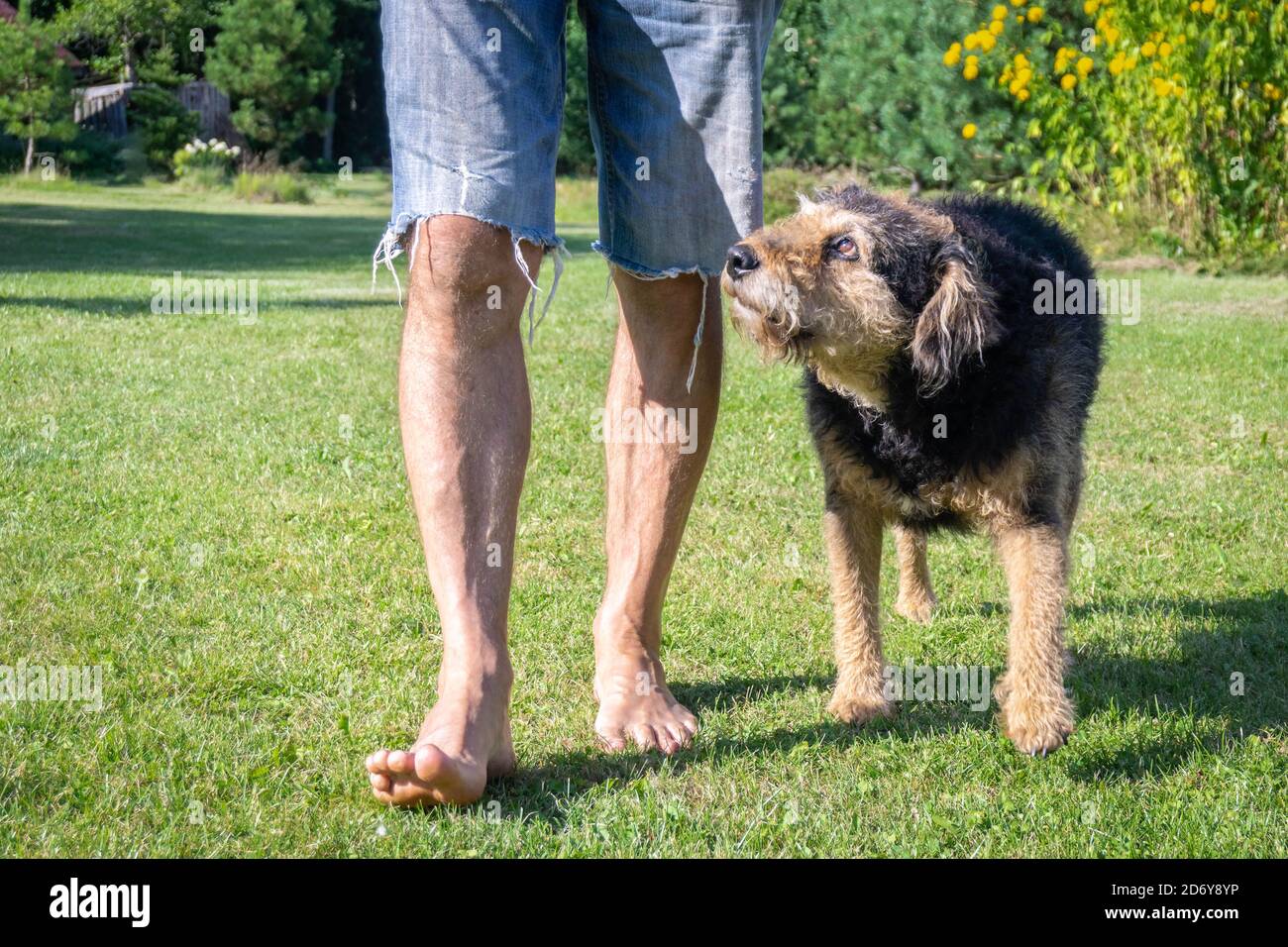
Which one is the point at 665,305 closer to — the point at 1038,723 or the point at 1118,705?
the point at 1038,723

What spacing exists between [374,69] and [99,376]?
39.1 meters

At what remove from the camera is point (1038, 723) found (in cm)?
309

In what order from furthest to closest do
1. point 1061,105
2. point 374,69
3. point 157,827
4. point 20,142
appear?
point 374,69 → point 20,142 → point 1061,105 → point 157,827

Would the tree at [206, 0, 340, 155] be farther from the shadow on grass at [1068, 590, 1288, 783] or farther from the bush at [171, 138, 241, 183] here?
the shadow on grass at [1068, 590, 1288, 783]

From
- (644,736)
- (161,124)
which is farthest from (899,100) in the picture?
(161,124)

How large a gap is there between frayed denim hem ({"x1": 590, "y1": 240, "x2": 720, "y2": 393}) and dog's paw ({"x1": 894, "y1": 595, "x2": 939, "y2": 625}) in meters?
1.32

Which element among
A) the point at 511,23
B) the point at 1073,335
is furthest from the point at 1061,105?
the point at 511,23

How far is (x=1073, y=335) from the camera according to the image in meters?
3.45

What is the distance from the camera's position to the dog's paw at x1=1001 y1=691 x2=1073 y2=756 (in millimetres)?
3076

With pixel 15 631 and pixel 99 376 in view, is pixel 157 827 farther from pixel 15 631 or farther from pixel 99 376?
pixel 99 376

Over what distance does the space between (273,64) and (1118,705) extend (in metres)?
35.9

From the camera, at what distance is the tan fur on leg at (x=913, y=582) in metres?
4.05

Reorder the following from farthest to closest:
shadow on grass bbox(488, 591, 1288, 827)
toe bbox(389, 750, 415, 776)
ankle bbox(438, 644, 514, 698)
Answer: shadow on grass bbox(488, 591, 1288, 827) → ankle bbox(438, 644, 514, 698) → toe bbox(389, 750, 415, 776)

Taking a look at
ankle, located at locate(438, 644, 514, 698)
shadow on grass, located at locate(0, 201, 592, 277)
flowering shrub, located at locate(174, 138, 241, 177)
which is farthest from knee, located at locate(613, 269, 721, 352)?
flowering shrub, located at locate(174, 138, 241, 177)
